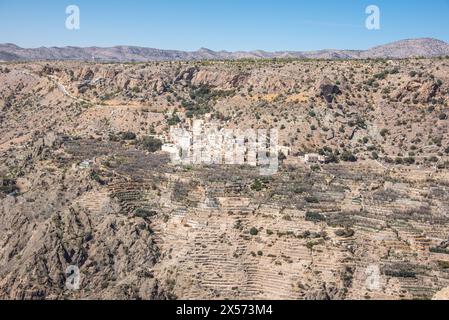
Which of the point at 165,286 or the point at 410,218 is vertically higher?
the point at 410,218

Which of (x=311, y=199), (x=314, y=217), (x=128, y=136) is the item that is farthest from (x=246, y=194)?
(x=128, y=136)

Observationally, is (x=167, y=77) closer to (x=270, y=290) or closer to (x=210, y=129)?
(x=210, y=129)

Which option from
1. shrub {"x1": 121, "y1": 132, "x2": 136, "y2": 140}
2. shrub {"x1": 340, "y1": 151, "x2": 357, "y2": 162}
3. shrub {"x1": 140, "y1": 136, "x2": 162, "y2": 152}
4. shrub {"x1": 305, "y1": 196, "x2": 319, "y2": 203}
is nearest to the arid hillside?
shrub {"x1": 340, "y1": 151, "x2": 357, "y2": 162}

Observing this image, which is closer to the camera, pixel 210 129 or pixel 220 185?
pixel 220 185

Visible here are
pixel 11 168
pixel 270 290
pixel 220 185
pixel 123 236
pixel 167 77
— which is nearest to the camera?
pixel 270 290

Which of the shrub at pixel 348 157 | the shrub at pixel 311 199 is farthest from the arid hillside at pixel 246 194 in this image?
the shrub at pixel 311 199

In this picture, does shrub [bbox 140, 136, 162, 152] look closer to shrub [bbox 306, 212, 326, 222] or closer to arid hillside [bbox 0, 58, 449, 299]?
arid hillside [bbox 0, 58, 449, 299]

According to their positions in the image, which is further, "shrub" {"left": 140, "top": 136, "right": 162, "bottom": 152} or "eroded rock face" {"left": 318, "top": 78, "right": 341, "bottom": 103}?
"eroded rock face" {"left": 318, "top": 78, "right": 341, "bottom": 103}
